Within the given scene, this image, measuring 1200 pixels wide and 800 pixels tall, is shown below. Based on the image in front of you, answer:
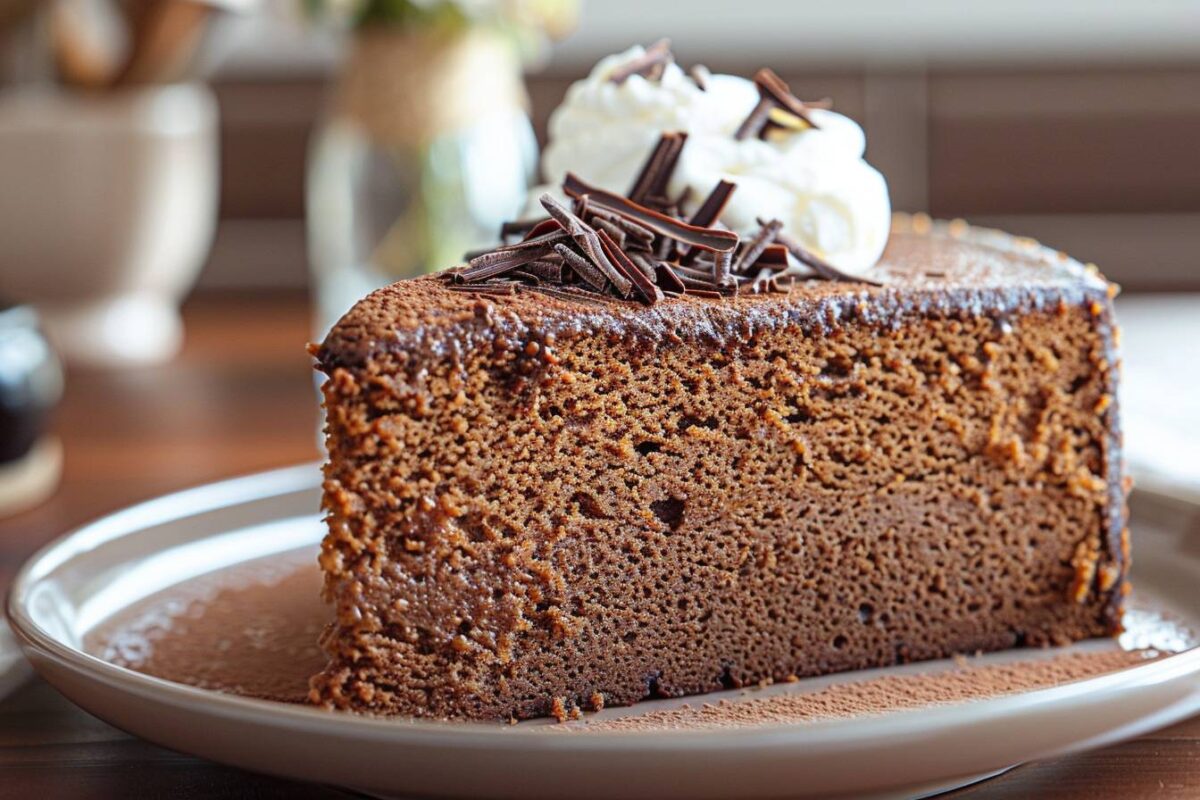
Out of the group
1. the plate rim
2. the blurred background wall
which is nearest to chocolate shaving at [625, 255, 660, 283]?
the plate rim

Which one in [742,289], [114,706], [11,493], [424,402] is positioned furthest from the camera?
[11,493]

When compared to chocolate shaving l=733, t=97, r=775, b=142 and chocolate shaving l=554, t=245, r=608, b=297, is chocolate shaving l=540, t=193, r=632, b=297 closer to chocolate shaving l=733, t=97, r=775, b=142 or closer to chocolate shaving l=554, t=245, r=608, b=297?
chocolate shaving l=554, t=245, r=608, b=297

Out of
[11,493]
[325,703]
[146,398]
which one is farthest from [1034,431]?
[146,398]

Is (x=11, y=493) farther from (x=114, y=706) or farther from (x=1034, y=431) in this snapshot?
(x=1034, y=431)

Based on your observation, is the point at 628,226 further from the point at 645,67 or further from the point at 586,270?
the point at 645,67

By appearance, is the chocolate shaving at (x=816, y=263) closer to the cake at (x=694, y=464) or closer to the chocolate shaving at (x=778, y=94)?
the cake at (x=694, y=464)

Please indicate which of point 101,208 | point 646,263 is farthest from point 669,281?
point 101,208

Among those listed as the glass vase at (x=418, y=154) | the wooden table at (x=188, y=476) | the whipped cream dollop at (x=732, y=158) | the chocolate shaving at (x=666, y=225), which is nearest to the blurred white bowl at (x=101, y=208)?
the wooden table at (x=188, y=476)
